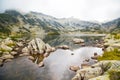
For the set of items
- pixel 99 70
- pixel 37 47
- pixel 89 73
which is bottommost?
pixel 89 73

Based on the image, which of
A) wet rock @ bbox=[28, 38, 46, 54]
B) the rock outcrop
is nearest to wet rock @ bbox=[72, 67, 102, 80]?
the rock outcrop

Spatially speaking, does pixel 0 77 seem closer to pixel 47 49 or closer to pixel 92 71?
pixel 92 71

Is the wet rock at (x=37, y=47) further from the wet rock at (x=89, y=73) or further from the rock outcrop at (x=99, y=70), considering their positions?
the rock outcrop at (x=99, y=70)

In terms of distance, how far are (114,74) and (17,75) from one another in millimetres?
27575

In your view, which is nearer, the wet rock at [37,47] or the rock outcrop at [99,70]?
the rock outcrop at [99,70]

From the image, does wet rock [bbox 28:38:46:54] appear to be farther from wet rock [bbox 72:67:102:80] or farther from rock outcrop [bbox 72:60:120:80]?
rock outcrop [bbox 72:60:120:80]

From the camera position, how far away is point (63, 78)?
4488cm

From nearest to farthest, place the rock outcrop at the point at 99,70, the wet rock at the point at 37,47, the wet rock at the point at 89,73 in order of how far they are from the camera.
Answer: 1. the rock outcrop at the point at 99,70
2. the wet rock at the point at 89,73
3. the wet rock at the point at 37,47

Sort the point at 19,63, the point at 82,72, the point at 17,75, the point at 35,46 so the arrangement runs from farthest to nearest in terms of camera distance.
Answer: the point at 35,46, the point at 19,63, the point at 17,75, the point at 82,72

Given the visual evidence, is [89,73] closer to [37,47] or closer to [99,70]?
[99,70]

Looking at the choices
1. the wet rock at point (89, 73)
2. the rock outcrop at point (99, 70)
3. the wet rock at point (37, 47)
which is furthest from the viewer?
the wet rock at point (37, 47)

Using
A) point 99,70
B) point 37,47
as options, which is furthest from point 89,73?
point 37,47

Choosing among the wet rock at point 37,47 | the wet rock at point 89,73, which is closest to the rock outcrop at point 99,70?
the wet rock at point 89,73

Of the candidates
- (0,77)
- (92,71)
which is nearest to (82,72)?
(92,71)
